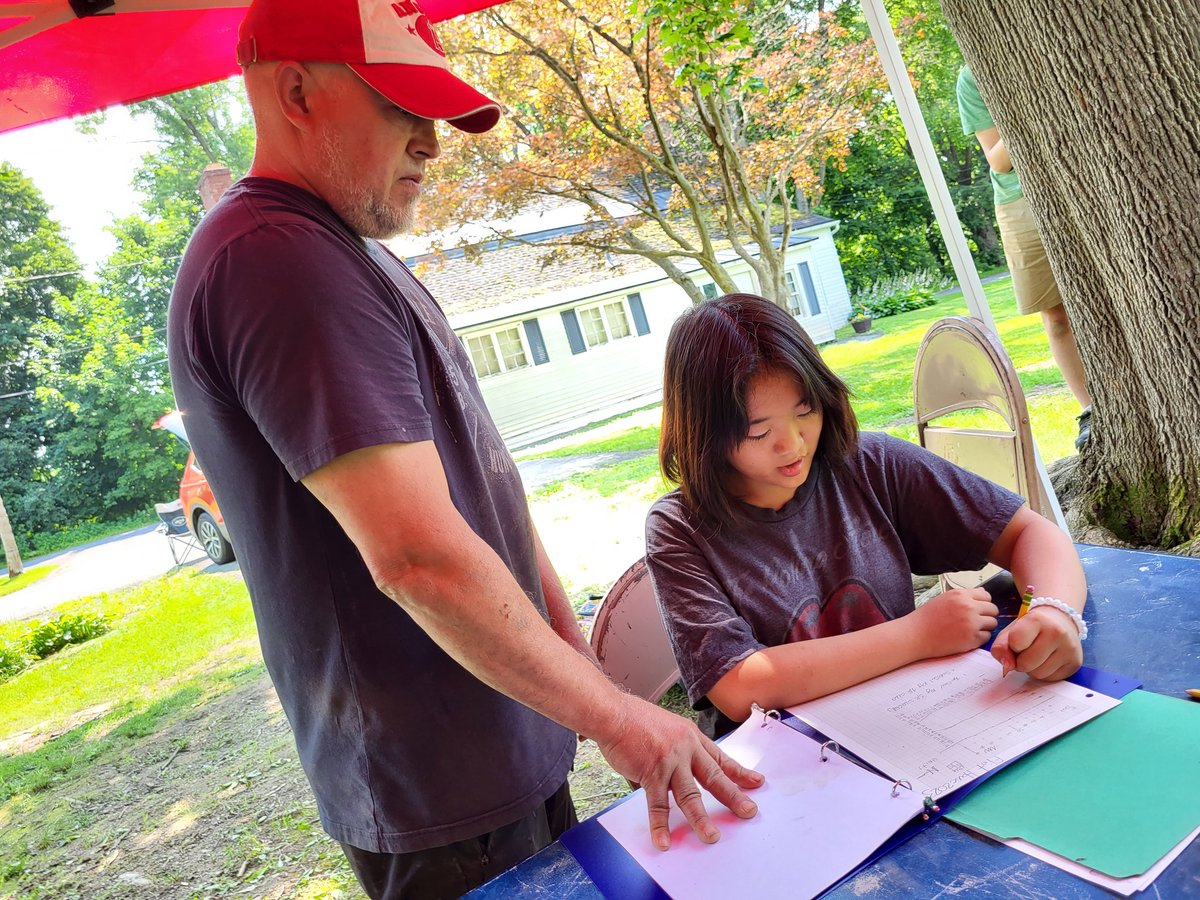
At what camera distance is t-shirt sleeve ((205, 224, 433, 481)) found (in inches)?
35.2

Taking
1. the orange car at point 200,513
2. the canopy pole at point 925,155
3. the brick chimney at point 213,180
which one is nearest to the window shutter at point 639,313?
the brick chimney at point 213,180

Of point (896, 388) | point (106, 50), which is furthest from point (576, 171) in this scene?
point (106, 50)

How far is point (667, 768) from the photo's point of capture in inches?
37.3

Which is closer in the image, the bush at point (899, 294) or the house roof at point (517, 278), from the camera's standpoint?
the bush at point (899, 294)

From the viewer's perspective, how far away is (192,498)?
9.23m

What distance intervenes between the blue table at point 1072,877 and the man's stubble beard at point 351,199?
0.85 metres

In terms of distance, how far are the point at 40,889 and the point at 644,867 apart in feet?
13.2

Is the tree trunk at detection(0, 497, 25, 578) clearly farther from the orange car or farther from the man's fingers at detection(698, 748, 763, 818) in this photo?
the man's fingers at detection(698, 748, 763, 818)

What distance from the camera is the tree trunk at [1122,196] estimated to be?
2.14 m

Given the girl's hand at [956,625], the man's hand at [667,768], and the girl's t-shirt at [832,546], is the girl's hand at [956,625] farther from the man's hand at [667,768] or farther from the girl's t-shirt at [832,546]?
the man's hand at [667,768]

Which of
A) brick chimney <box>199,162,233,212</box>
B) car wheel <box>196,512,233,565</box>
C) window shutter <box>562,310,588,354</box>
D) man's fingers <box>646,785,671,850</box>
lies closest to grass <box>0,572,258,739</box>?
car wheel <box>196,512,233,565</box>

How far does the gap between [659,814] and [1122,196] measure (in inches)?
85.1

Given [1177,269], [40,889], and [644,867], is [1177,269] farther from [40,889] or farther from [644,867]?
[40,889]

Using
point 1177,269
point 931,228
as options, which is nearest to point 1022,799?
point 1177,269
